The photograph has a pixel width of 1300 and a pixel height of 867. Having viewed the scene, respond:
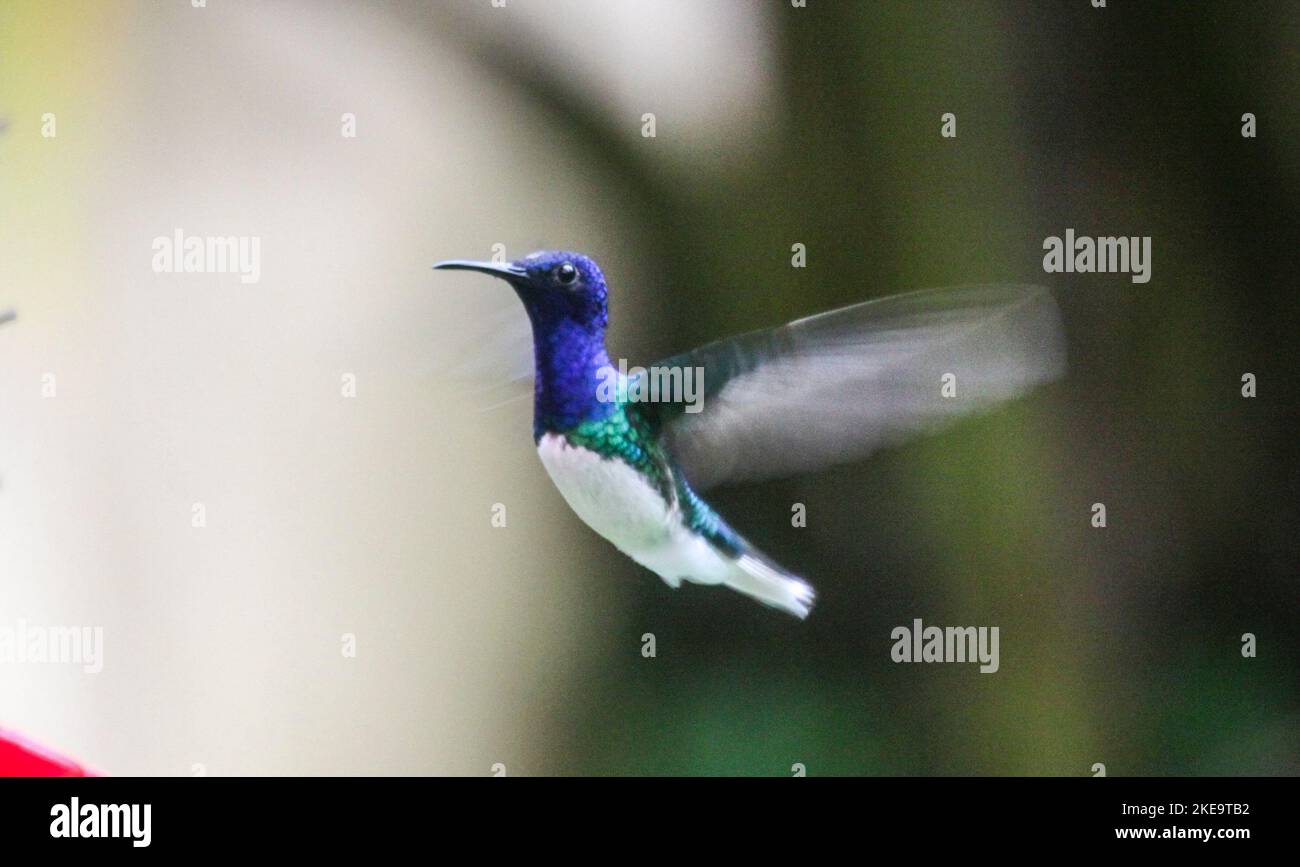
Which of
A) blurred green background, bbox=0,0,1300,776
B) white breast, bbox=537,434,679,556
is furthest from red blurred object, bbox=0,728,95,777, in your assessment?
blurred green background, bbox=0,0,1300,776

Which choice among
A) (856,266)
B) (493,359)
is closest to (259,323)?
(493,359)

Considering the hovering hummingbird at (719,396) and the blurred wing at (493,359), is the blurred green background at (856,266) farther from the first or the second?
the hovering hummingbird at (719,396)

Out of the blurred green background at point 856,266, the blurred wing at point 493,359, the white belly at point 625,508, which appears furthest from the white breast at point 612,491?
the blurred green background at point 856,266

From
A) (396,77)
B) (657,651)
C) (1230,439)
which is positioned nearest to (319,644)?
(657,651)

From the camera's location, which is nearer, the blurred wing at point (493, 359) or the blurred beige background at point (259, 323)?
the blurred wing at point (493, 359)

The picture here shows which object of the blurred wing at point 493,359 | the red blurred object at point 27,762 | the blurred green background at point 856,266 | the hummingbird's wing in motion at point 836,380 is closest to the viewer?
the red blurred object at point 27,762

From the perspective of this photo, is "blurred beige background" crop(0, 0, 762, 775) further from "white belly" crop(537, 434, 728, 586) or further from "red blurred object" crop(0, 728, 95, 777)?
"red blurred object" crop(0, 728, 95, 777)
